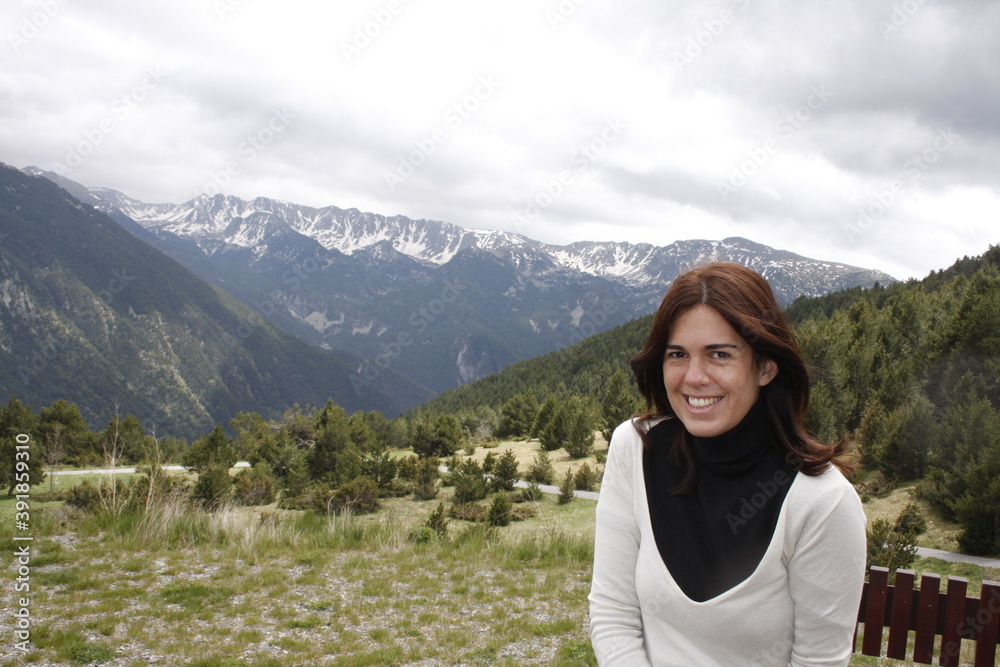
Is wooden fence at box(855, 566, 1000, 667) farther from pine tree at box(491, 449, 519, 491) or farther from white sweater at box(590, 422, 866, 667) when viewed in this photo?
pine tree at box(491, 449, 519, 491)

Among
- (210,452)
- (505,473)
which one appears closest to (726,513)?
(505,473)

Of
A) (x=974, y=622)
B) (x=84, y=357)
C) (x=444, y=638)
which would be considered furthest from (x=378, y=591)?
(x=84, y=357)

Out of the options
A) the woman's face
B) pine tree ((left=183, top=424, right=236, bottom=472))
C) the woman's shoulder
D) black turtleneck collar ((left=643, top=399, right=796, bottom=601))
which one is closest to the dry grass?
pine tree ((left=183, top=424, right=236, bottom=472))

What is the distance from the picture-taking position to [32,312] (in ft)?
565

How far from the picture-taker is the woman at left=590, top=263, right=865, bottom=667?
68.6 inches

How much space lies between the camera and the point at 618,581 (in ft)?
6.91

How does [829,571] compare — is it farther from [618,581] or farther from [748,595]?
[618,581]

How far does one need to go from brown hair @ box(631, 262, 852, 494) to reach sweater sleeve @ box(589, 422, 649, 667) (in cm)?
22

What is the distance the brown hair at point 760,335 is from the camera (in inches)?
75.0

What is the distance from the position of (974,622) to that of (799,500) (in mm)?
3774

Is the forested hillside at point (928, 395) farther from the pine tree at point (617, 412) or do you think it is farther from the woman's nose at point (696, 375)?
the pine tree at point (617, 412)

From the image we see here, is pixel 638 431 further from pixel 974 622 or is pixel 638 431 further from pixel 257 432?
pixel 257 432

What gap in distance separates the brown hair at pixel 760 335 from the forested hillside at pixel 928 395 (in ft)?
6.30

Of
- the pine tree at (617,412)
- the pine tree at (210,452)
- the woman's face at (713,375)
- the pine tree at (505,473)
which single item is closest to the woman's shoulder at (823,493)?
the woman's face at (713,375)
